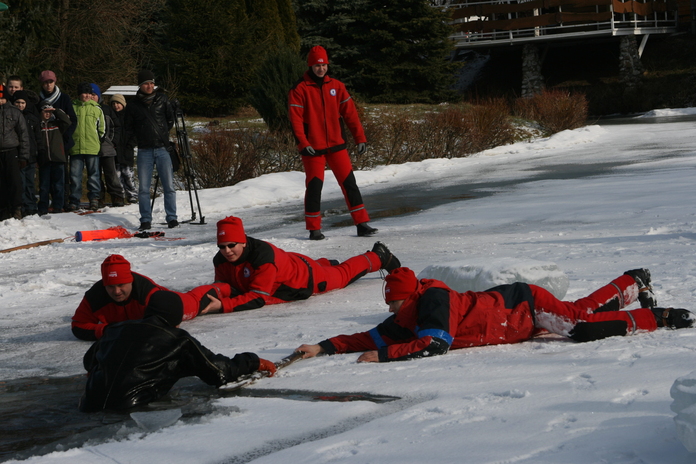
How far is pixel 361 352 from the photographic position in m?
4.68

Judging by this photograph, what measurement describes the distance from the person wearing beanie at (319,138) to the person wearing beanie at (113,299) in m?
3.49

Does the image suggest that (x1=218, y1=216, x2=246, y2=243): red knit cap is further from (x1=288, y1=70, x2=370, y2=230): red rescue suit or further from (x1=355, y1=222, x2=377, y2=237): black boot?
(x1=355, y1=222, x2=377, y2=237): black boot

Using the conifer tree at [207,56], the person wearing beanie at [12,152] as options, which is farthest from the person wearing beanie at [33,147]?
the conifer tree at [207,56]

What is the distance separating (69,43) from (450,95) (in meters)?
17.0

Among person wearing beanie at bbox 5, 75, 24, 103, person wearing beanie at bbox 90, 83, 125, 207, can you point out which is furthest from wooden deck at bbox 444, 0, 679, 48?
person wearing beanie at bbox 5, 75, 24, 103

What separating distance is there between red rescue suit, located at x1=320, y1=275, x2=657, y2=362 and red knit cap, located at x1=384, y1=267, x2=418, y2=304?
64mm

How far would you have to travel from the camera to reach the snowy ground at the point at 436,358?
120 inches

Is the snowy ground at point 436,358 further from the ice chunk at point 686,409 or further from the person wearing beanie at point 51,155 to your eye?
the person wearing beanie at point 51,155

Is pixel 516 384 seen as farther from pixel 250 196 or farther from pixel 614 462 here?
pixel 250 196

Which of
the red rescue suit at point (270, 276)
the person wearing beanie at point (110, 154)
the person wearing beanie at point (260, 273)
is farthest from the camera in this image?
the person wearing beanie at point (110, 154)

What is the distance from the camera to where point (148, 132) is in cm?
1028

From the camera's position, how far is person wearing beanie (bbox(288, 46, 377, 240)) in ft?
29.4

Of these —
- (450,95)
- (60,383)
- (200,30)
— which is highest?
(200,30)

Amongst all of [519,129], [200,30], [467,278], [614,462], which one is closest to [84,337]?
[467,278]
